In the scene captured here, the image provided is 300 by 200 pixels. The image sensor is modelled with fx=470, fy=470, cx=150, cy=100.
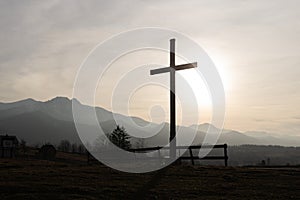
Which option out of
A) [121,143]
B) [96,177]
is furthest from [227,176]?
[121,143]

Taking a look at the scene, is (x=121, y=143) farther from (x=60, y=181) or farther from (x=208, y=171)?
(x=60, y=181)

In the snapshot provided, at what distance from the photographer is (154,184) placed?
64.3 feet

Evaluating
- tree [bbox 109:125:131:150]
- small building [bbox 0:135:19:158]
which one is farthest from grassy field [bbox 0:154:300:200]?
small building [bbox 0:135:19:158]

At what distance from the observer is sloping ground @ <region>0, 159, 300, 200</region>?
17.5 metres

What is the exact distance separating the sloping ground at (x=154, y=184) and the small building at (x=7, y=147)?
40.5 metres

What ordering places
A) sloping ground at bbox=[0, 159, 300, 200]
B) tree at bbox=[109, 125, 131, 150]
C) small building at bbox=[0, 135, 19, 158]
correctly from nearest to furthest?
sloping ground at bbox=[0, 159, 300, 200]
tree at bbox=[109, 125, 131, 150]
small building at bbox=[0, 135, 19, 158]

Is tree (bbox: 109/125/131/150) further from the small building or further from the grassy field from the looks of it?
the grassy field

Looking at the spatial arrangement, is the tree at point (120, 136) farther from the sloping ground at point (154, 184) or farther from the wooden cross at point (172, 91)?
the sloping ground at point (154, 184)

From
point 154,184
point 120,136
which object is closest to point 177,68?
point 154,184

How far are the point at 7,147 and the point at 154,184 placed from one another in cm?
4710

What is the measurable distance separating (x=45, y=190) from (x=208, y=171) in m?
10.00

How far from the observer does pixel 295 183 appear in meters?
21.4

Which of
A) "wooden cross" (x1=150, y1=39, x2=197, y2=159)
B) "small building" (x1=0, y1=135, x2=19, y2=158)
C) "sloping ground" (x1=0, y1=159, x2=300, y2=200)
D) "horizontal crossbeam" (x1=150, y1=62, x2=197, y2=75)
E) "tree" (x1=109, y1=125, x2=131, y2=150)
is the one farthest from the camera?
"small building" (x1=0, y1=135, x2=19, y2=158)

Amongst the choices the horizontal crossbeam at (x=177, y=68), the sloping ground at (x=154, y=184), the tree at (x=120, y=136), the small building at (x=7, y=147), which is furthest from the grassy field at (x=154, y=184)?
the small building at (x=7, y=147)
